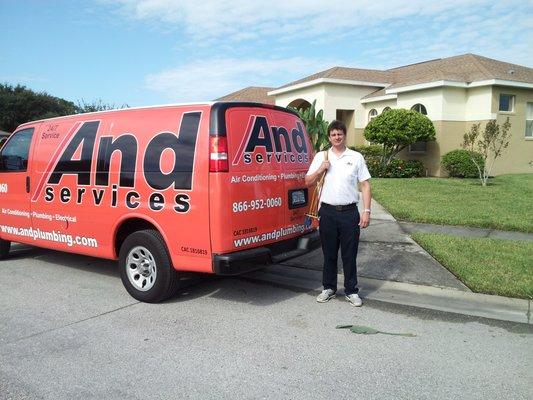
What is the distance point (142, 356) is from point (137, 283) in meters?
1.52

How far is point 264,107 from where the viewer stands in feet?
17.5

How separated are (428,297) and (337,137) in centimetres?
212

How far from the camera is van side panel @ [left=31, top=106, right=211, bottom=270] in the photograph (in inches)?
191

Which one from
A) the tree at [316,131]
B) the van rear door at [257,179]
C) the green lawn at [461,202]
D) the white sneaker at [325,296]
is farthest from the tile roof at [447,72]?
the white sneaker at [325,296]

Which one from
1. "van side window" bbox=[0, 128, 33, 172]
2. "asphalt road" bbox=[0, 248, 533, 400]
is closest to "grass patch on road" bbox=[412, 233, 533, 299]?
"asphalt road" bbox=[0, 248, 533, 400]

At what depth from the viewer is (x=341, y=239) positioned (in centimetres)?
525

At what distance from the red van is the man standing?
0.42m

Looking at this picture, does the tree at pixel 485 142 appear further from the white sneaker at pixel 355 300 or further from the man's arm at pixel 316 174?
the man's arm at pixel 316 174

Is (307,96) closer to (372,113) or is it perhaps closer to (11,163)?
(372,113)

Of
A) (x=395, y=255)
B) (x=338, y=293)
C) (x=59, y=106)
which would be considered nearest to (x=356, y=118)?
(x=395, y=255)

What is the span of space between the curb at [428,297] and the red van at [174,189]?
0.85m

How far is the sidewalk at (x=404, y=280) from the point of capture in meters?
5.19

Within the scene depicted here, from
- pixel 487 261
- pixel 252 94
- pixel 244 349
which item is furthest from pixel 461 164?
pixel 252 94

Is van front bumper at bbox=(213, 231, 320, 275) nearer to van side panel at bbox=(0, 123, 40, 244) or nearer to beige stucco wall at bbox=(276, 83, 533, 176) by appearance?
van side panel at bbox=(0, 123, 40, 244)
